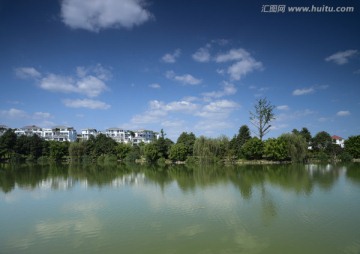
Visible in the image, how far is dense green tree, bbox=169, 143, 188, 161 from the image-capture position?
44.5 metres

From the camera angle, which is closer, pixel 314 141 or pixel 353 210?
pixel 353 210

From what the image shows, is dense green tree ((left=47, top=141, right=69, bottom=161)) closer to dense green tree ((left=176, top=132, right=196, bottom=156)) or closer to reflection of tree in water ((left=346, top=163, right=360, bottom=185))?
dense green tree ((left=176, top=132, right=196, bottom=156))

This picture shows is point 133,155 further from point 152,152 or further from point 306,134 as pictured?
point 306,134

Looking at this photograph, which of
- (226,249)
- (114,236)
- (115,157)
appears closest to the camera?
(226,249)

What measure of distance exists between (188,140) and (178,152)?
13.0 feet

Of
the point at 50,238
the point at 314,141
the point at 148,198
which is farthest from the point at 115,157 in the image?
the point at 50,238

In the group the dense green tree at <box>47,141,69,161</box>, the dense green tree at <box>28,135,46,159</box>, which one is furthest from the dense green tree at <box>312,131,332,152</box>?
the dense green tree at <box>28,135,46,159</box>

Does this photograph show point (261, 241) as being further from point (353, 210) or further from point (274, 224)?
point (353, 210)

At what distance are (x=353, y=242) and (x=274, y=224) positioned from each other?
89.6 inches

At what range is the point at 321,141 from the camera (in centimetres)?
4738

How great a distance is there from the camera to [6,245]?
8086mm

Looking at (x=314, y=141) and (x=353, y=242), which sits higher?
(x=314, y=141)

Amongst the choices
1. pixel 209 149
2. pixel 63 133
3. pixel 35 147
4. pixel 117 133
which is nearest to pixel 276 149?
pixel 209 149

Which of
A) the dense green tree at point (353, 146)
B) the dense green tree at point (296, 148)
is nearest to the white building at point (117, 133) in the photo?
the dense green tree at point (296, 148)
